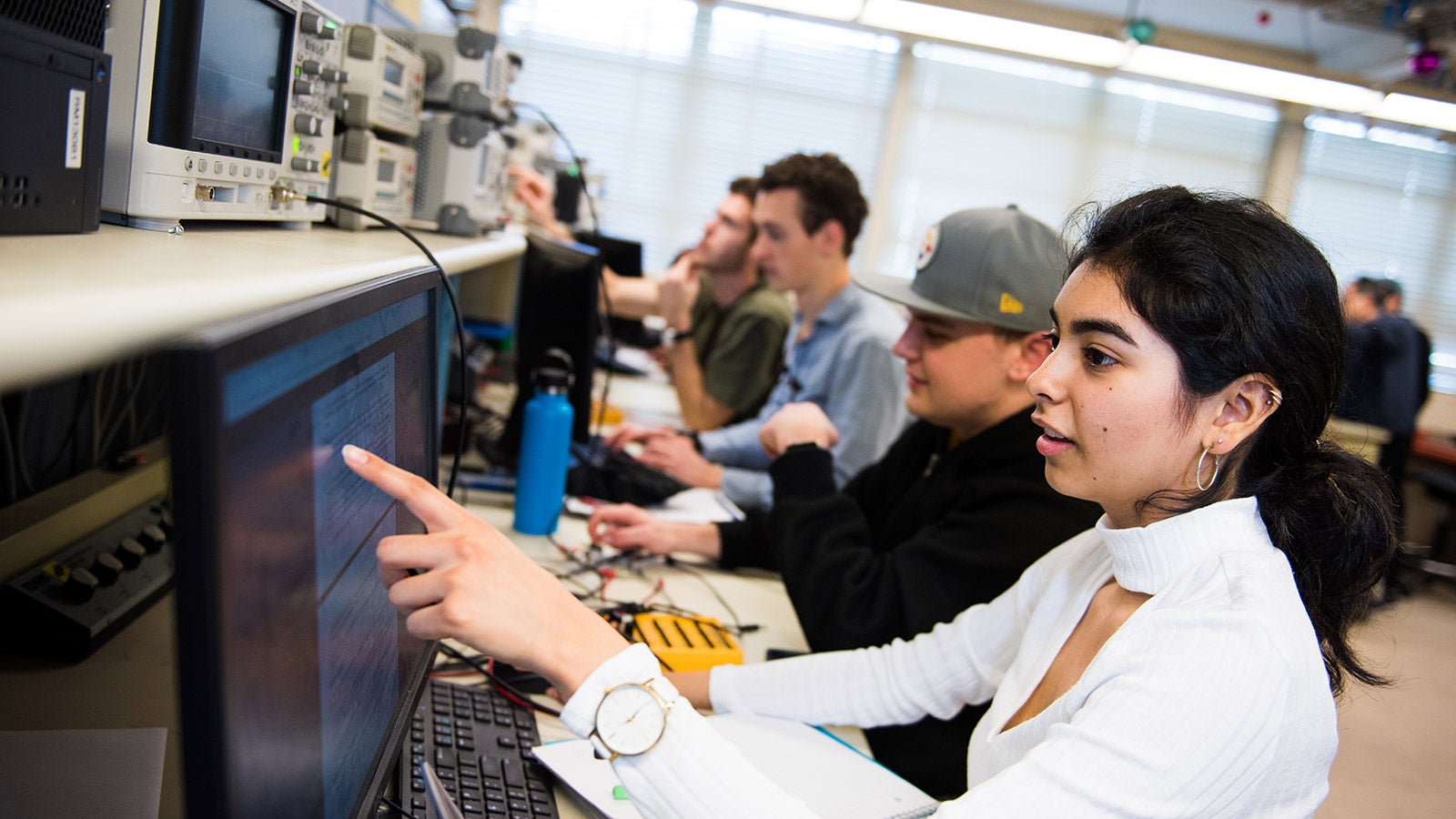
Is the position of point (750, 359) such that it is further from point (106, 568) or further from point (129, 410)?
point (106, 568)

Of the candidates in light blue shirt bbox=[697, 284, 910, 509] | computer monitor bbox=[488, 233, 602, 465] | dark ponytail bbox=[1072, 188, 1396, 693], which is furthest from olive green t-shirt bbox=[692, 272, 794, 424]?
dark ponytail bbox=[1072, 188, 1396, 693]

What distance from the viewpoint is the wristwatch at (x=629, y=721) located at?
2.19 feet

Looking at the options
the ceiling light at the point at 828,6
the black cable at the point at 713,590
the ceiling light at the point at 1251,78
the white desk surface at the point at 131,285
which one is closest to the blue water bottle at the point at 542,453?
the black cable at the point at 713,590

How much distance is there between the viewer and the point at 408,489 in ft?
1.93

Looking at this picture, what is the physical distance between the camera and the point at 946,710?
1.14 m

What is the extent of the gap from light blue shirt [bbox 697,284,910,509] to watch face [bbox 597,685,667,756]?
4.59ft

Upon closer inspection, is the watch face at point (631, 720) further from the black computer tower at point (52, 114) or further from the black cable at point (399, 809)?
the black computer tower at point (52, 114)

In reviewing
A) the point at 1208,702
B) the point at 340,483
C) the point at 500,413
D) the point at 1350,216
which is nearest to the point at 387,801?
the point at 340,483

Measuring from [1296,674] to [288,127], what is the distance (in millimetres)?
1061

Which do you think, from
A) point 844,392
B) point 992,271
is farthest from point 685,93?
point 992,271

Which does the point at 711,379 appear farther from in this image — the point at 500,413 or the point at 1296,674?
the point at 1296,674

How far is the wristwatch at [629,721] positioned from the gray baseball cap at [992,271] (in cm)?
91

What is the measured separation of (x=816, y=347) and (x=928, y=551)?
4.19ft

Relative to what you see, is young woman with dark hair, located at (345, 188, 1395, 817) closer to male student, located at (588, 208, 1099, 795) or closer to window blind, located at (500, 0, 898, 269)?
male student, located at (588, 208, 1099, 795)
